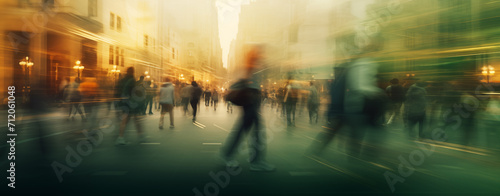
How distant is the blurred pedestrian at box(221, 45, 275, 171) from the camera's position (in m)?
4.23

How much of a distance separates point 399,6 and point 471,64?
4.50 meters

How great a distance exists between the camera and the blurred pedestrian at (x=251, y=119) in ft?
13.9

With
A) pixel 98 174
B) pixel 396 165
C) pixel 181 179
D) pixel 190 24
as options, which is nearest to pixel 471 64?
pixel 396 165

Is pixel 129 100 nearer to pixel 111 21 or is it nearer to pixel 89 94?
pixel 89 94

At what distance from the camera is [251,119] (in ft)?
14.1

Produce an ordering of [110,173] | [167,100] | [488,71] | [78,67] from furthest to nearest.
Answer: [78,67] < [167,100] < [488,71] < [110,173]

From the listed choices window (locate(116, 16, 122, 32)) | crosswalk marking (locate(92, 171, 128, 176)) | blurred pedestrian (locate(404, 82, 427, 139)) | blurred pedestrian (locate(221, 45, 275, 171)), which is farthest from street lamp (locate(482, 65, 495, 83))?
window (locate(116, 16, 122, 32))

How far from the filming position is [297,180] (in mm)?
3812

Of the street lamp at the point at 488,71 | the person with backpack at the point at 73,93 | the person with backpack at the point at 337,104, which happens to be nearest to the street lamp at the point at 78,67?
the person with backpack at the point at 73,93

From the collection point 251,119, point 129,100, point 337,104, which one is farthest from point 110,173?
point 337,104

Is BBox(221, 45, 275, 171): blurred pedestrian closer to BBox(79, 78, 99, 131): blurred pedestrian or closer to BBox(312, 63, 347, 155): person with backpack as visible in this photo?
BBox(312, 63, 347, 155): person with backpack

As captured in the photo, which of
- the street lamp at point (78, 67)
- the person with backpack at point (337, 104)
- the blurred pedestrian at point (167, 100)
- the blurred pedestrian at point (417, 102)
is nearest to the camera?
the person with backpack at point (337, 104)

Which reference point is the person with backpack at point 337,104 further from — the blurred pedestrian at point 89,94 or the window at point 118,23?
the window at point 118,23

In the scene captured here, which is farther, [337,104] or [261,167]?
[337,104]
